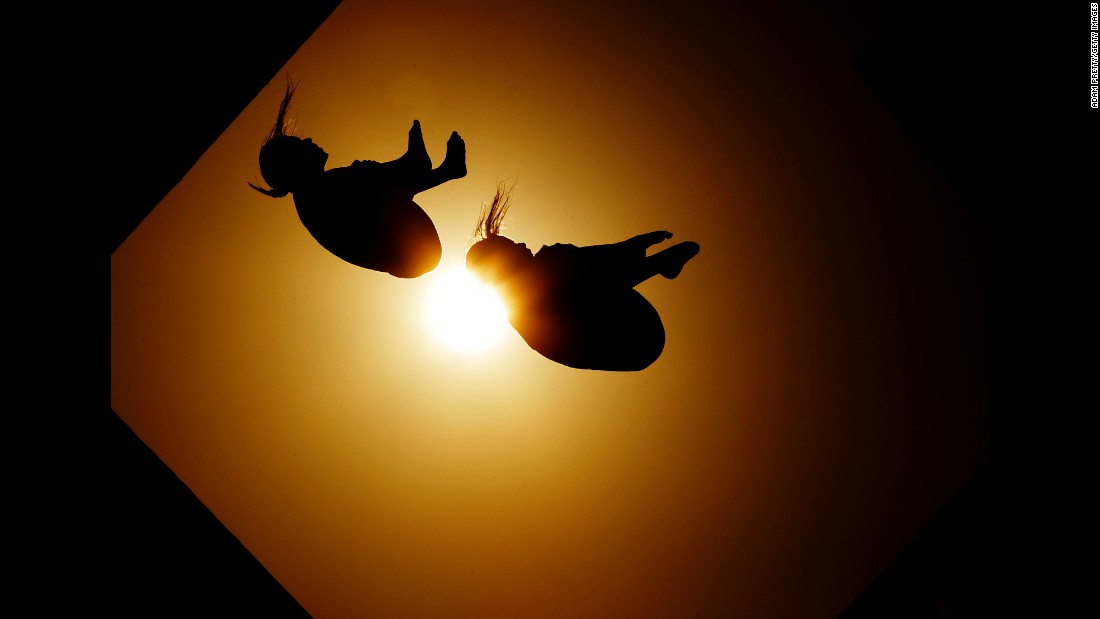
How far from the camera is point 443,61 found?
190 centimetres

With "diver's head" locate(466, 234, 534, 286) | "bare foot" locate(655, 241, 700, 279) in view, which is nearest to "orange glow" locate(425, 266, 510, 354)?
"diver's head" locate(466, 234, 534, 286)

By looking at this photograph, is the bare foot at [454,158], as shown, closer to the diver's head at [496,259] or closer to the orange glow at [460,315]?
the diver's head at [496,259]

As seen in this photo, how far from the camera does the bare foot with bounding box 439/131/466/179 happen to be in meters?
1.20

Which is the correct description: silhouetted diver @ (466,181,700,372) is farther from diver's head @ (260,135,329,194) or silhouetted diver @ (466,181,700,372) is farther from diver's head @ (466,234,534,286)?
diver's head @ (260,135,329,194)

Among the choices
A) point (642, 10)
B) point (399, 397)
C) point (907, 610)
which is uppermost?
point (642, 10)

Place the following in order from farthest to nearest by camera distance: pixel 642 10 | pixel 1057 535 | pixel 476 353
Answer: pixel 476 353 → pixel 642 10 → pixel 1057 535

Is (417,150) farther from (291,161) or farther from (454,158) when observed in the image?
(291,161)

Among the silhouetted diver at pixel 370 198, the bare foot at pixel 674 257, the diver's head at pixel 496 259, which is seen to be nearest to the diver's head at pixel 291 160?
the silhouetted diver at pixel 370 198

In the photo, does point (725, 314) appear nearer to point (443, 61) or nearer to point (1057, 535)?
point (1057, 535)

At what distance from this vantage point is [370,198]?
1214 mm

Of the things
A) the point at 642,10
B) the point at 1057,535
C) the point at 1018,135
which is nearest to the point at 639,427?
the point at 1057,535

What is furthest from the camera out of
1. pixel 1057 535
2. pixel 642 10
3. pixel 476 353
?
pixel 476 353

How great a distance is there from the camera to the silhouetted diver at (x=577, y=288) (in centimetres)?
120

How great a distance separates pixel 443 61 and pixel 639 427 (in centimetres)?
169
